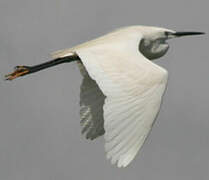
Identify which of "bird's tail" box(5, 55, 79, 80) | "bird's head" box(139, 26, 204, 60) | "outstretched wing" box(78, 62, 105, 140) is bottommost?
"outstretched wing" box(78, 62, 105, 140)

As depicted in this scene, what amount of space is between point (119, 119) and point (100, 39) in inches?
128

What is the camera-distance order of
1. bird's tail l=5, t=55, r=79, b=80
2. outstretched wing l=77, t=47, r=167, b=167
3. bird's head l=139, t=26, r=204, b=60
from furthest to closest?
bird's head l=139, t=26, r=204, b=60 → bird's tail l=5, t=55, r=79, b=80 → outstretched wing l=77, t=47, r=167, b=167

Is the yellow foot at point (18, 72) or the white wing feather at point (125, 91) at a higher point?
the yellow foot at point (18, 72)

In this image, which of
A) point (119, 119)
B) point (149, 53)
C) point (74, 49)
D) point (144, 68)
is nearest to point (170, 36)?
point (149, 53)

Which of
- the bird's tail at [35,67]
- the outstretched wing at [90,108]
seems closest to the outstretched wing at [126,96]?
the bird's tail at [35,67]

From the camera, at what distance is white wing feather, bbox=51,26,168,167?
12.5 metres

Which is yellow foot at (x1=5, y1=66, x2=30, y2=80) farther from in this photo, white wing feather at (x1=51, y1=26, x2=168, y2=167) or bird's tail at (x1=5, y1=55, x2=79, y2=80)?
white wing feather at (x1=51, y1=26, x2=168, y2=167)

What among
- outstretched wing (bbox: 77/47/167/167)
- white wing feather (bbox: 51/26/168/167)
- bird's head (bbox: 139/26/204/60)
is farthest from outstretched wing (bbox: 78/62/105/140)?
outstretched wing (bbox: 77/47/167/167)

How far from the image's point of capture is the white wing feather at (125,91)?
12.5 meters

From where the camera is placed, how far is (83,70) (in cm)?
1595

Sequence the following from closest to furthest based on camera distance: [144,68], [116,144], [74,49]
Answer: [116,144], [144,68], [74,49]

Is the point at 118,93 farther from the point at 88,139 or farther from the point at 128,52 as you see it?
the point at 88,139

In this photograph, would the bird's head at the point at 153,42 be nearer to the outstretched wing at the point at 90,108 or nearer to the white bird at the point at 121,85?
the white bird at the point at 121,85

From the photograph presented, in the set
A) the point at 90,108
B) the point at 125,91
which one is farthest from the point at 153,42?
the point at 125,91
